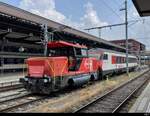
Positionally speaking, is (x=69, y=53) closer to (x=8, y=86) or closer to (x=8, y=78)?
(x=8, y=86)

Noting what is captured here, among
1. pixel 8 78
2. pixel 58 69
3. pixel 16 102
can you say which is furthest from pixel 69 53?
pixel 8 78

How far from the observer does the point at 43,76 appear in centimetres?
1650

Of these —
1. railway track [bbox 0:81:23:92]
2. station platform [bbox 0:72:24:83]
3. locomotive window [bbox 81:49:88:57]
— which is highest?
locomotive window [bbox 81:49:88:57]

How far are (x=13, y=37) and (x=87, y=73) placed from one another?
1514cm

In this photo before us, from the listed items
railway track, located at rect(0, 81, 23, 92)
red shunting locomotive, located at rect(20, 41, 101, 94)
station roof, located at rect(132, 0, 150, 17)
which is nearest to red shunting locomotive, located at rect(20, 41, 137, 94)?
red shunting locomotive, located at rect(20, 41, 101, 94)

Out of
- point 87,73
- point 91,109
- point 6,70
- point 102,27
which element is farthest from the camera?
point 102,27

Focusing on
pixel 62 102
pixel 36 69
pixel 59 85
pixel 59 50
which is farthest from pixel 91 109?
pixel 59 50

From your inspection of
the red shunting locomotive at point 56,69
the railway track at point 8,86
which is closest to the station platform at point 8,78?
the railway track at point 8,86

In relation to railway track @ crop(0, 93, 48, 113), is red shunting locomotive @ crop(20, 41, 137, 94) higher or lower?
higher

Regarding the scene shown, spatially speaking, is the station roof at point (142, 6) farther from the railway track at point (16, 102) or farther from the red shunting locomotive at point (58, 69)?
the railway track at point (16, 102)

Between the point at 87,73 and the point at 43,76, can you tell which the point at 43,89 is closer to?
the point at 43,76

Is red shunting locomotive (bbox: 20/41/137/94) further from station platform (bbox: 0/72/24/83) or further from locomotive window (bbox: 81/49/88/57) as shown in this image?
station platform (bbox: 0/72/24/83)

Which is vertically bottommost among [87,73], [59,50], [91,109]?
[91,109]

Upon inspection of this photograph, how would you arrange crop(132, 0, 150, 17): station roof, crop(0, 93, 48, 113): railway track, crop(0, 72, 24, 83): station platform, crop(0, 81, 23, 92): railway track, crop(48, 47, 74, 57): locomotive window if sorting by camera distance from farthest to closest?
1. crop(0, 72, 24, 83): station platform
2. crop(0, 81, 23, 92): railway track
3. crop(48, 47, 74, 57): locomotive window
4. crop(132, 0, 150, 17): station roof
5. crop(0, 93, 48, 113): railway track
